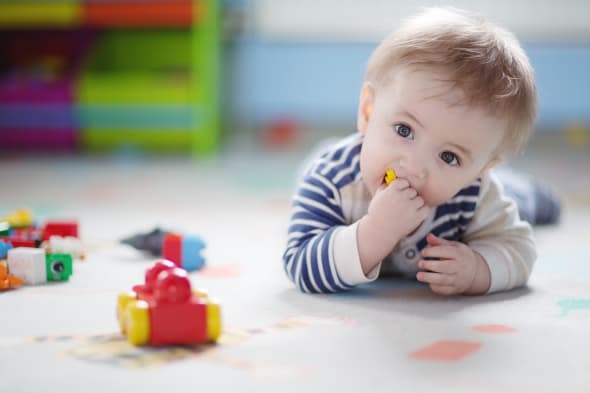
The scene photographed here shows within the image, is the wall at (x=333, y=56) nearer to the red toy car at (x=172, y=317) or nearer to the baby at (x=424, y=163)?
the baby at (x=424, y=163)

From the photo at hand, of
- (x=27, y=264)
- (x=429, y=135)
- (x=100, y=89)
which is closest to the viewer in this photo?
(x=429, y=135)

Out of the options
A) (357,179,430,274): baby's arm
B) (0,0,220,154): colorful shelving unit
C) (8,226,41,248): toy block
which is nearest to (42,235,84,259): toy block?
(8,226,41,248): toy block

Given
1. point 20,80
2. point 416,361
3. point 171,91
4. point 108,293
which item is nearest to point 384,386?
point 416,361

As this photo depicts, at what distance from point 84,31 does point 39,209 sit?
1305mm

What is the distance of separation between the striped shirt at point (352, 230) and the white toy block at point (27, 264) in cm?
29

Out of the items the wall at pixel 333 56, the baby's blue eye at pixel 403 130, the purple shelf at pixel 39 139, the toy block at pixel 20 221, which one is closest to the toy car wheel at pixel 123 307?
the baby's blue eye at pixel 403 130

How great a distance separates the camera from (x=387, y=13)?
265 centimetres

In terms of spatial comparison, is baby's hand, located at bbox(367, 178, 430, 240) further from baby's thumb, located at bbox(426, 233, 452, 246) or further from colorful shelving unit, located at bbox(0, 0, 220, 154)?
colorful shelving unit, located at bbox(0, 0, 220, 154)

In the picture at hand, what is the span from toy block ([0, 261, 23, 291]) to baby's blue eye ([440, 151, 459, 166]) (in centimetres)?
51

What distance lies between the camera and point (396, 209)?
0.86m

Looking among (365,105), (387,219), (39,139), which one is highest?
(365,105)

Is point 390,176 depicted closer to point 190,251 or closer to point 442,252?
point 442,252

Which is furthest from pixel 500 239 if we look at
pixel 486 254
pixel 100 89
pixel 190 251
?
pixel 100 89

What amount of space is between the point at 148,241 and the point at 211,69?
150 cm
